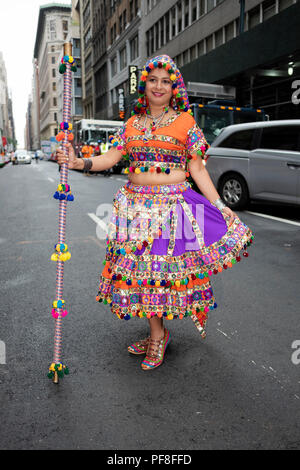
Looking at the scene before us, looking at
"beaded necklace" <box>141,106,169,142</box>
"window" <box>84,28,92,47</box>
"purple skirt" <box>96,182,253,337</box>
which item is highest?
"window" <box>84,28,92,47</box>

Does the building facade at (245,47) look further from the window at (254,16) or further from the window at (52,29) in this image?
the window at (52,29)

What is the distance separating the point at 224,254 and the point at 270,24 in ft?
57.1

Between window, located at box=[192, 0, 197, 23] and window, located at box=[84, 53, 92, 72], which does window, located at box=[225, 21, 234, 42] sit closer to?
window, located at box=[192, 0, 197, 23]

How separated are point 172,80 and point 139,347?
1.85m

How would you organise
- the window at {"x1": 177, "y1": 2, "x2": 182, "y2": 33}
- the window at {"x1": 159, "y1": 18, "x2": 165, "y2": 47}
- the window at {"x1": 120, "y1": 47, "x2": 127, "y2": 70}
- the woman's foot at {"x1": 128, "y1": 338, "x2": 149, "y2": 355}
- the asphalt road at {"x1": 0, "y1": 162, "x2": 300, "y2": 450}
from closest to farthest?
the asphalt road at {"x1": 0, "y1": 162, "x2": 300, "y2": 450} < the woman's foot at {"x1": 128, "y1": 338, "x2": 149, "y2": 355} < the window at {"x1": 177, "y1": 2, "x2": 182, "y2": 33} < the window at {"x1": 159, "y1": 18, "x2": 165, "y2": 47} < the window at {"x1": 120, "y1": 47, "x2": 127, "y2": 70}

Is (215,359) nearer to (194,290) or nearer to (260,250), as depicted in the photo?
(194,290)

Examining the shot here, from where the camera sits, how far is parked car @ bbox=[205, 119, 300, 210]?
8.05 meters

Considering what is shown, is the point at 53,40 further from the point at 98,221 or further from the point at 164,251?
the point at 164,251

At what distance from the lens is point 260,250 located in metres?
6.07

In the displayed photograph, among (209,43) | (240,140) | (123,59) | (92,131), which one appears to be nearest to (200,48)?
(209,43)

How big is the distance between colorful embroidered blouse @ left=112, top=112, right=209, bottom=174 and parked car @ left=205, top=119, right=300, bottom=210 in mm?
5573

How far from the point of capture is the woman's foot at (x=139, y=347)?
3078 mm

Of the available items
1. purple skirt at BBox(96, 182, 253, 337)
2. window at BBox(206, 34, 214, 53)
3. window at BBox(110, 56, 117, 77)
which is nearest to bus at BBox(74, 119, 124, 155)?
window at BBox(206, 34, 214, 53)

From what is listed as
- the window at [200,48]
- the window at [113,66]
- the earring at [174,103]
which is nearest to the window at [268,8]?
the window at [200,48]
